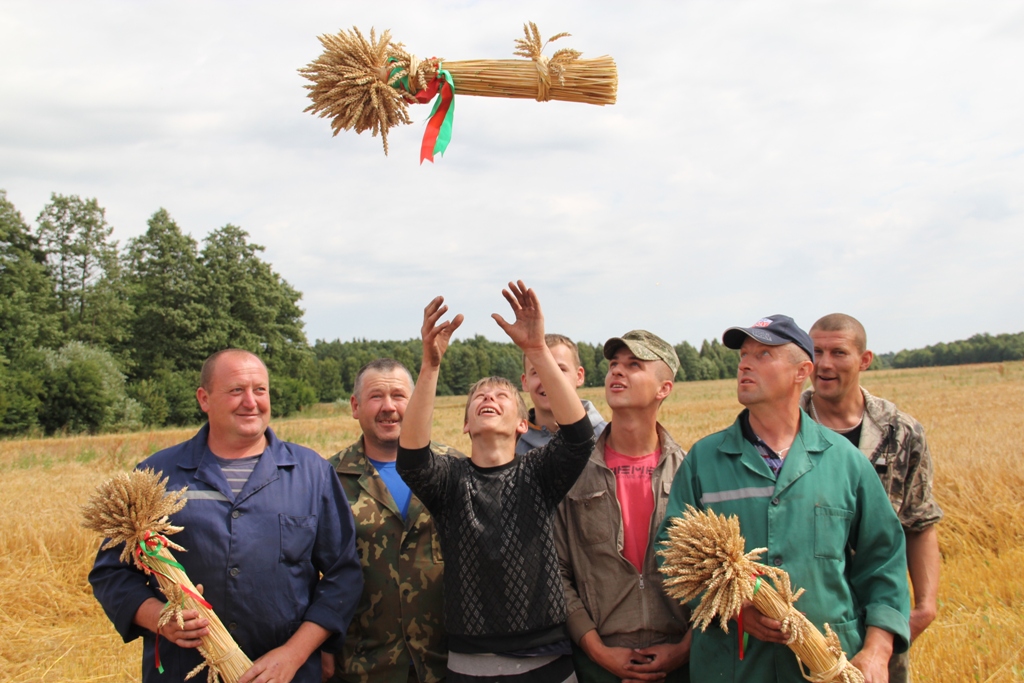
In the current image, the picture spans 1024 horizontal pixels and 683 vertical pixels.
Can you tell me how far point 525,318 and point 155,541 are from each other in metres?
1.87

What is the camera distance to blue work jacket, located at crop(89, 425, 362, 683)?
341 cm

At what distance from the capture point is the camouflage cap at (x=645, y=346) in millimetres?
4023

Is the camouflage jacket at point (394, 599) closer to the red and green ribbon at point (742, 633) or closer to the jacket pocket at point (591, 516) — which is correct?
the jacket pocket at point (591, 516)

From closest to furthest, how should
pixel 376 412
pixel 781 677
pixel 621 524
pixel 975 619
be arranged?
pixel 781 677 → pixel 621 524 → pixel 376 412 → pixel 975 619

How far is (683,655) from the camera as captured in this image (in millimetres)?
3557

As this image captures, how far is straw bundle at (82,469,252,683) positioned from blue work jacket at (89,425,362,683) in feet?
0.53

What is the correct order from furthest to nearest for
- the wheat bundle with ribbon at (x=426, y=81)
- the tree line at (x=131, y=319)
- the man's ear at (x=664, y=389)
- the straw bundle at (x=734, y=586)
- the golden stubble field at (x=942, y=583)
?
the tree line at (x=131, y=319) → the golden stubble field at (x=942, y=583) → the man's ear at (x=664, y=389) → the straw bundle at (x=734, y=586) → the wheat bundle with ribbon at (x=426, y=81)

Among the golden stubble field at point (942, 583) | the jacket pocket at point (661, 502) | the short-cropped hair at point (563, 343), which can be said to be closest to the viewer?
the jacket pocket at point (661, 502)

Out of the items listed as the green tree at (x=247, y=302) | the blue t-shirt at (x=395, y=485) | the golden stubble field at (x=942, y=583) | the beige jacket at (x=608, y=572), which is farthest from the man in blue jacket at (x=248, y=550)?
the green tree at (x=247, y=302)

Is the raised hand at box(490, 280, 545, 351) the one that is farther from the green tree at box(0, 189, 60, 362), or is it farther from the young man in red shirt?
the green tree at box(0, 189, 60, 362)

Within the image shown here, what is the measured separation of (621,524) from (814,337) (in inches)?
68.0

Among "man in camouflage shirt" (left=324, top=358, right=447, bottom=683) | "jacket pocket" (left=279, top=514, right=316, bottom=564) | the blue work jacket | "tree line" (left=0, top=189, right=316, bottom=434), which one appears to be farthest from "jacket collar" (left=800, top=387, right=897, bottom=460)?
Result: "tree line" (left=0, top=189, right=316, bottom=434)

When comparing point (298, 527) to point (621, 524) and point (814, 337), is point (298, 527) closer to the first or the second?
point (621, 524)

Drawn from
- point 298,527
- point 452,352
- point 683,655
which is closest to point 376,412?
point 298,527
